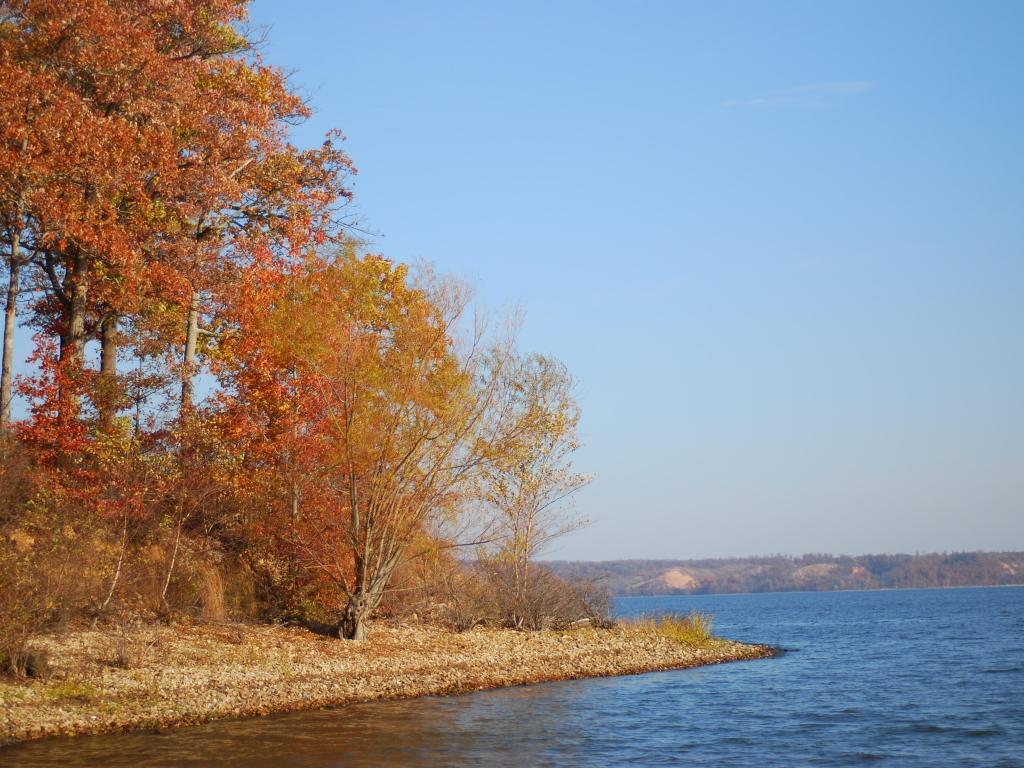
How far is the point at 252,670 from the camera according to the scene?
22.7 meters

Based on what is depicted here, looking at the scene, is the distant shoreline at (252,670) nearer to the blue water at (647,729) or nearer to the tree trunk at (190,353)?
the blue water at (647,729)

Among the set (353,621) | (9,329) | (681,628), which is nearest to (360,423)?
(353,621)

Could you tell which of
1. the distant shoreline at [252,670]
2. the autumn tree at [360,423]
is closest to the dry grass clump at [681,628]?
the distant shoreline at [252,670]

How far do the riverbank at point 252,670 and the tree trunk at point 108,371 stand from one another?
6.90 m

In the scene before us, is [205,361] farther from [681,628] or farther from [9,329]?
[681,628]

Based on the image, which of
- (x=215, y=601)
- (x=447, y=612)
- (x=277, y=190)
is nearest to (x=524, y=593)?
(x=447, y=612)

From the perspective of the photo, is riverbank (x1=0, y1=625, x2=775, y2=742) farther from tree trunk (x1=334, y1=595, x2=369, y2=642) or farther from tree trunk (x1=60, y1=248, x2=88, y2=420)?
tree trunk (x1=60, y1=248, x2=88, y2=420)

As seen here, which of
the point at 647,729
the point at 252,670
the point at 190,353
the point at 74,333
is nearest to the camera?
the point at 647,729

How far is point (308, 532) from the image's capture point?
2780 centimetres

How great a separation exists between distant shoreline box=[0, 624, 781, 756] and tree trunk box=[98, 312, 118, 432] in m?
6.89

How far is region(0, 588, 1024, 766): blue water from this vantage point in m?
17.3

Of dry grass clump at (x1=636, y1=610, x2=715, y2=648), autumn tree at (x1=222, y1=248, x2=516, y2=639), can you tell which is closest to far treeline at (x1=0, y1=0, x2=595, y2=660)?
autumn tree at (x1=222, y1=248, x2=516, y2=639)

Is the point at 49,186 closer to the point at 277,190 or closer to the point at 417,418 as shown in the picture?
the point at 277,190

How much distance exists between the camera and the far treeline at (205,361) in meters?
25.9
